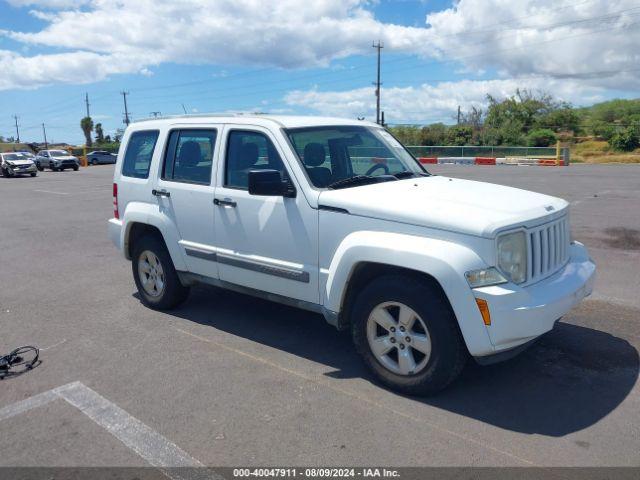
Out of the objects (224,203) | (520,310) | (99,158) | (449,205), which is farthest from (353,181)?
(99,158)

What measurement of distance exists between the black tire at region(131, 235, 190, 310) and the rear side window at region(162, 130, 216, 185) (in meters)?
0.74

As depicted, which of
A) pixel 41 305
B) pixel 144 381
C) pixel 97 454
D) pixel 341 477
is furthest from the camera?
pixel 41 305

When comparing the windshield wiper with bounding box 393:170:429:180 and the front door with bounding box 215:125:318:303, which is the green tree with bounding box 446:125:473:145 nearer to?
the windshield wiper with bounding box 393:170:429:180

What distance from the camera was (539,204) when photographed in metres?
4.36

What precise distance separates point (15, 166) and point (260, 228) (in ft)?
112

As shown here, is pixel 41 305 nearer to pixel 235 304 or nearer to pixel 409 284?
pixel 235 304

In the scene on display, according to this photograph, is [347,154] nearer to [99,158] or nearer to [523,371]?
[523,371]

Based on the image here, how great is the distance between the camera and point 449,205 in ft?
13.4

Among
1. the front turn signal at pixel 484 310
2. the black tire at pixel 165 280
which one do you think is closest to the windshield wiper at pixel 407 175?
the front turn signal at pixel 484 310

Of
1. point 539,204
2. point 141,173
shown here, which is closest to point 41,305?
point 141,173

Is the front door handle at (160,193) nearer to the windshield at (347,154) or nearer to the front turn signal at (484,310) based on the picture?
the windshield at (347,154)

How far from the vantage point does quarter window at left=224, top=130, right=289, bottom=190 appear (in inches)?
196

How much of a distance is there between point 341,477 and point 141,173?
13.4 ft

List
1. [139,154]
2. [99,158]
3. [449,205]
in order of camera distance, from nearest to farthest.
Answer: [449,205]
[139,154]
[99,158]
